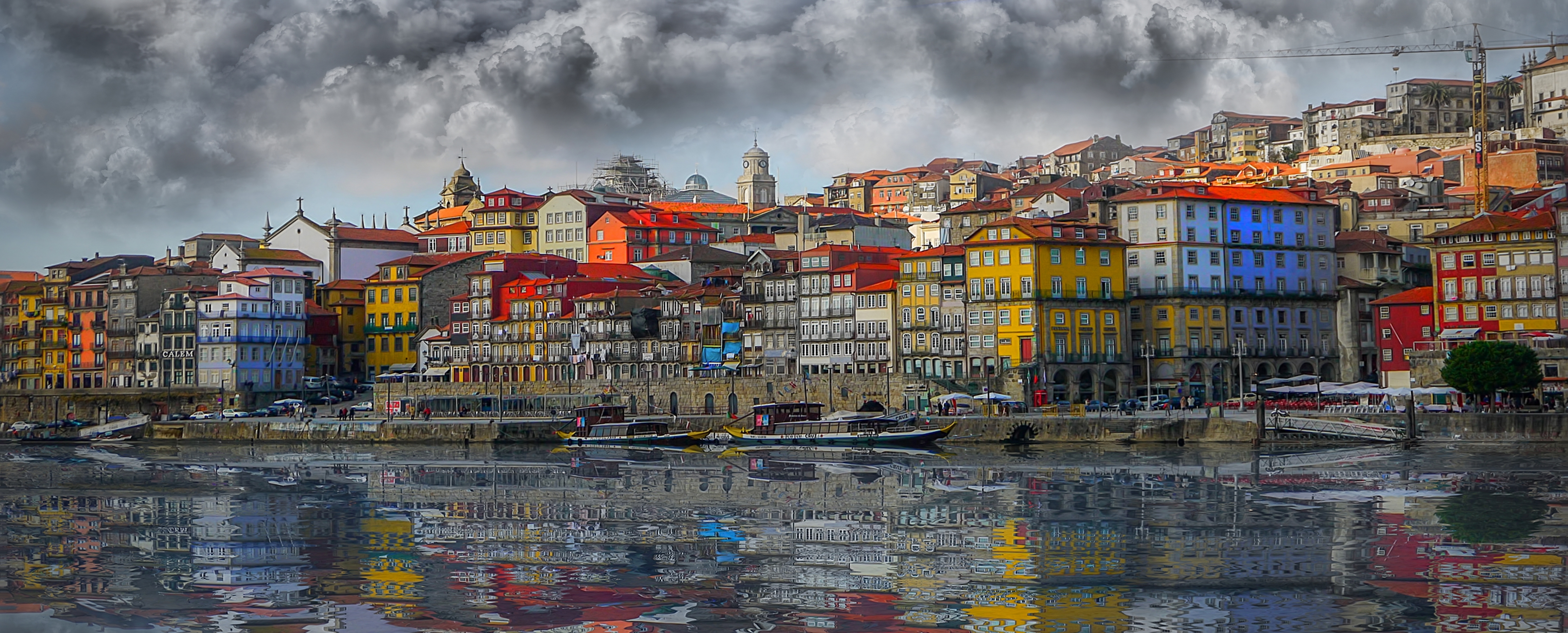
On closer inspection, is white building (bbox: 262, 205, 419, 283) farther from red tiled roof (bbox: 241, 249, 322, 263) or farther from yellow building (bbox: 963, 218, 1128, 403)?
yellow building (bbox: 963, 218, 1128, 403)

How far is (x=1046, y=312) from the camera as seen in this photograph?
91500 millimetres

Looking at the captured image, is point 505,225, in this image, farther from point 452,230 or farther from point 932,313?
point 932,313

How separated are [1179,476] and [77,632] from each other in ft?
115

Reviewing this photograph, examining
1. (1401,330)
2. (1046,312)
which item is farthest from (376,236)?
(1401,330)

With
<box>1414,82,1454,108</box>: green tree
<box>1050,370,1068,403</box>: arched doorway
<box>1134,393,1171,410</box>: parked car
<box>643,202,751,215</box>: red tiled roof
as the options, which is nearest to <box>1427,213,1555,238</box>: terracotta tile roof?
<box>1134,393,1171,410</box>: parked car

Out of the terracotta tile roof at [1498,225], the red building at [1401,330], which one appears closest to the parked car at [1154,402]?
the red building at [1401,330]

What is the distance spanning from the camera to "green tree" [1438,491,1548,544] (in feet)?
138

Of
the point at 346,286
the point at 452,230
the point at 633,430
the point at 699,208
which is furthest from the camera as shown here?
the point at 699,208

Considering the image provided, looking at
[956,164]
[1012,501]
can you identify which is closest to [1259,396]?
[1012,501]

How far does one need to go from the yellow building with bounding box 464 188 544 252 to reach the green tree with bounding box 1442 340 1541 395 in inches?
2924

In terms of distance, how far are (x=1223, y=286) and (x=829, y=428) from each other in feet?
78.6

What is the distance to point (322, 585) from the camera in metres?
37.0

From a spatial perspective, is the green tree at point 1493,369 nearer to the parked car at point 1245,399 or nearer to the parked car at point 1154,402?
the parked car at point 1245,399

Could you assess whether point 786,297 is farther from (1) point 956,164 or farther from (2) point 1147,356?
(1) point 956,164
